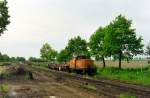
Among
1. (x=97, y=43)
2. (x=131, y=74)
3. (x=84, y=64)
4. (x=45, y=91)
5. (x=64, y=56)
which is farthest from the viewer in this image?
(x=64, y=56)

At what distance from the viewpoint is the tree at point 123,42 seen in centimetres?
5885

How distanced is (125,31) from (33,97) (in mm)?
36618

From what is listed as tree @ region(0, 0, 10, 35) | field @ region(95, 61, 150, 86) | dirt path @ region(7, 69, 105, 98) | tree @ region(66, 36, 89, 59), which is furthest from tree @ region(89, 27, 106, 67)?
dirt path @ region(7, 69, 105, 98)

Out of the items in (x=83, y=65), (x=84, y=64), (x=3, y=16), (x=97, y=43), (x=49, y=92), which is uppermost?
(x=3, y=16)

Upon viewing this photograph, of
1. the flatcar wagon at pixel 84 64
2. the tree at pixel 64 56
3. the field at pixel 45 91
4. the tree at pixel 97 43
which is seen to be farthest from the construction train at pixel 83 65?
the tree at pixel 64 56

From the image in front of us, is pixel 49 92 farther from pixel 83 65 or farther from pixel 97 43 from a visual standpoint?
pixel 97 43

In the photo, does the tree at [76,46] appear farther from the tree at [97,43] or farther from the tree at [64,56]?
the tree at [97,43]

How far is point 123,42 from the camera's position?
5884 centimetres

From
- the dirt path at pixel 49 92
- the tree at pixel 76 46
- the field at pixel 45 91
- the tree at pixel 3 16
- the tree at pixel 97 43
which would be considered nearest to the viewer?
the dirt path at pixel 49 92

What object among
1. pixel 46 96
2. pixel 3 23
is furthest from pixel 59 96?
pixel 3 23

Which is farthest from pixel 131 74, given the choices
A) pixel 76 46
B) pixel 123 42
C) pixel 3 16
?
pixel 76 46

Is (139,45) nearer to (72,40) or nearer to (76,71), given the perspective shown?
(76,71)

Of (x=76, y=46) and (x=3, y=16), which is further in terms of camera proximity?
(x=76, y=46)

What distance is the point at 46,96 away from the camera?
971 inches
